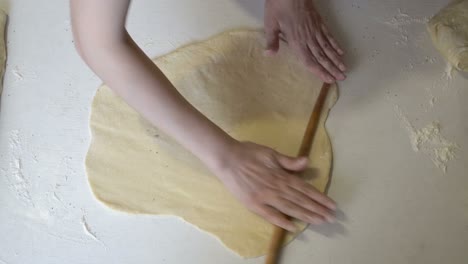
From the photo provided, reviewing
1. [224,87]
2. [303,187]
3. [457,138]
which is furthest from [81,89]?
[457,138]

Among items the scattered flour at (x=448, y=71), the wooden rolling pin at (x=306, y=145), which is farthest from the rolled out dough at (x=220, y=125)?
the scattered flour at (x=448, y=71)

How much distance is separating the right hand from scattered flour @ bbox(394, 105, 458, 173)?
10.8 inches

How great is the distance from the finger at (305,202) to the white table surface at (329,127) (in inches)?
1.9

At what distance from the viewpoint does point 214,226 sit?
37.2 inches

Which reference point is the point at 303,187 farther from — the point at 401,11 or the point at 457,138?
the point at 401,11

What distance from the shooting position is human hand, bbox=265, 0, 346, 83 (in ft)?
3.53

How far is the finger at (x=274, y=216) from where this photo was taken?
3.00ft

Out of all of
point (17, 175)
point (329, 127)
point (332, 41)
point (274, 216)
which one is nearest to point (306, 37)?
point (332, 41)

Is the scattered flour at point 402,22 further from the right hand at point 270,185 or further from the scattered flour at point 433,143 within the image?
the right hand at point 270,185

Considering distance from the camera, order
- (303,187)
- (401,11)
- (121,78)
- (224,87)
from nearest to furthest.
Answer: (121,78) < (303,187) < (224,87) < (401,11)

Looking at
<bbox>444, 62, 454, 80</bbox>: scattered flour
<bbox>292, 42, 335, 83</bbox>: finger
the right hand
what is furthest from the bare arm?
<bbox>444, 62, 454, 80</bbox>: scattered flour

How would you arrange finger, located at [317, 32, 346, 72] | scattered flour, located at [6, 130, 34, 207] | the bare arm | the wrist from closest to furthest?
the bare arm, the wrist, scattered flour, located at [6, 130, 34, 207], finger, located at [317, 32, 346, 72]

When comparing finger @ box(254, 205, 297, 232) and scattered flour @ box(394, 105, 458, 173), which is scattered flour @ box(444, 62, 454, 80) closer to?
scattered flour @ box(394, 105, 458, 173)

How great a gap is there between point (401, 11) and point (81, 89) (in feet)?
2.59
